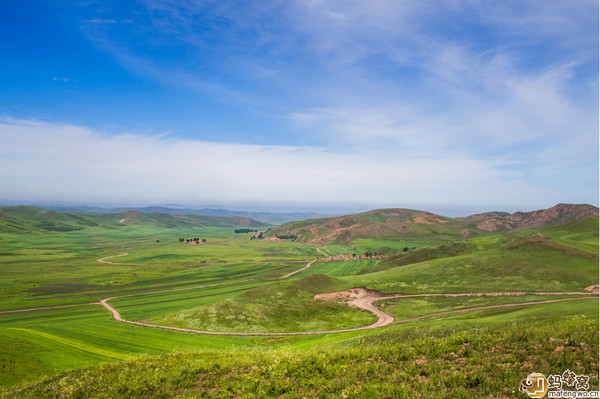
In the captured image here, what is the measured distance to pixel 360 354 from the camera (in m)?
18.8

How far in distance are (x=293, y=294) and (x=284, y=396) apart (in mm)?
88836

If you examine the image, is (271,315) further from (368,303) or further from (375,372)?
(375,372)

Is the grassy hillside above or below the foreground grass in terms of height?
below

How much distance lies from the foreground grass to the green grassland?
92 mm

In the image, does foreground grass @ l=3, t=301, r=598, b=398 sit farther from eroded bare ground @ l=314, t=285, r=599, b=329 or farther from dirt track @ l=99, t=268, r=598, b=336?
eroded bare ground @ l=314, t=285, r=599, b=329

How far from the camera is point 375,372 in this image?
1568 cm

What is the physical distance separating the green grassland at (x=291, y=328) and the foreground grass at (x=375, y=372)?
9 cm

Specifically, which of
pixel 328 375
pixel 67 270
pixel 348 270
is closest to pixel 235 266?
pixel 348 270

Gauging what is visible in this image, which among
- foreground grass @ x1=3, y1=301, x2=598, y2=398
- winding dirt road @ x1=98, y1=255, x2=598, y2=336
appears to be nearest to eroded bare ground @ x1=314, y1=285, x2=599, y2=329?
winding dirt road @ x1=98, y1=255, x2=598, y2=336

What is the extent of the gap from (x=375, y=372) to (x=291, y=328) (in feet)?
215

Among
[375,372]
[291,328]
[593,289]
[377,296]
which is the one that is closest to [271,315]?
[291,328]

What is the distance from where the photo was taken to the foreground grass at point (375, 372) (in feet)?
43.6

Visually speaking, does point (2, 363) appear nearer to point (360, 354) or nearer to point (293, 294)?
point (360, 354)

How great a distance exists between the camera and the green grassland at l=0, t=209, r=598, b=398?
15.0 metres
